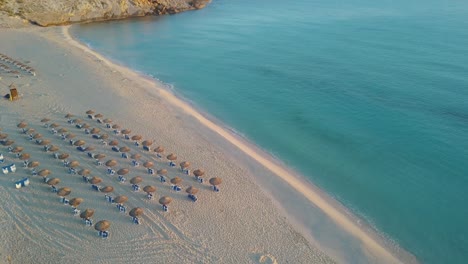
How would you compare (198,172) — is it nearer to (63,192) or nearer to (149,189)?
(149,189)

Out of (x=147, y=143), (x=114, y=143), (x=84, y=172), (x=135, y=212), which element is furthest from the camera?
(x=147, y=143)

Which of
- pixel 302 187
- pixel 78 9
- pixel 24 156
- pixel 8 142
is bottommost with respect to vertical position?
pixel 302 187

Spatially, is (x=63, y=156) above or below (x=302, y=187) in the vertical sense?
above

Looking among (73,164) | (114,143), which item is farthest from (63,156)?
(114,143)

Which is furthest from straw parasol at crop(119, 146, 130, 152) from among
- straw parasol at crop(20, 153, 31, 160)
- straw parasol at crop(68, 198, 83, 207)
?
straw parasol at crop(20, 153, 31, 160)

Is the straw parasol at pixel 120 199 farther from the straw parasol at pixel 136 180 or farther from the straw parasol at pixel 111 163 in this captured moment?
the straw parasol at pixel 111 163

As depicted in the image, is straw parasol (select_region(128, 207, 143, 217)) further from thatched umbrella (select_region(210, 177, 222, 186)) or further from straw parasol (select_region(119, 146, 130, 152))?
straw parasol (select_region(119, 146, 130, 152))

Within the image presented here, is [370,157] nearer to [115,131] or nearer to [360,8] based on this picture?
[115,131]
